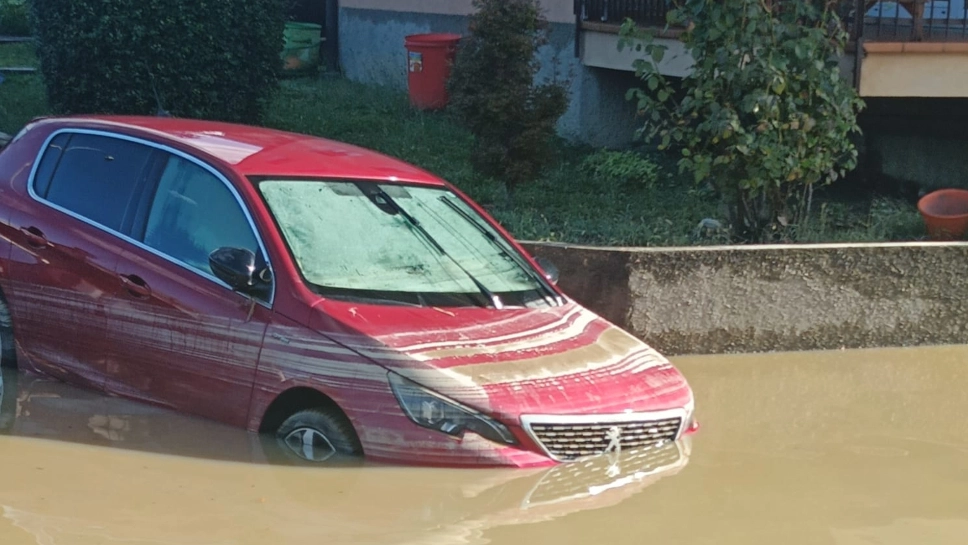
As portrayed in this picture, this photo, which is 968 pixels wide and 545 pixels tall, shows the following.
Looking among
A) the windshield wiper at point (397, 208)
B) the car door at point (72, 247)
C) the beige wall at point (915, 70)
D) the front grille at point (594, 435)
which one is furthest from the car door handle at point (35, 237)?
the beige wall at point (915, 70)

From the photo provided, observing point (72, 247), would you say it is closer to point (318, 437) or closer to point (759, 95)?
point (318, 437)

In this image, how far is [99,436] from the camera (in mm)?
6008

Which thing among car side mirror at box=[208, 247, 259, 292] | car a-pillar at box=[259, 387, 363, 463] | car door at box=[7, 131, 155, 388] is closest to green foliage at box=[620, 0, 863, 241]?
car door at box=[7, 131, 155, 388]

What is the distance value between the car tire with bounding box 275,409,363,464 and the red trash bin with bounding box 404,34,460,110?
10233 millimetres

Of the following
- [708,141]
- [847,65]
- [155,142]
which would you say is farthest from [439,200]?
[847,65]

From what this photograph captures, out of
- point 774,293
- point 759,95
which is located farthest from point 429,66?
point 774,293

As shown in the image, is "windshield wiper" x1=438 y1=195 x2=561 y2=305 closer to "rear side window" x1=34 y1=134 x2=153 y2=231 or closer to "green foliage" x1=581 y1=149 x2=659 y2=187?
"rear side window" x1=34 y1=134 x2=153 y2=231

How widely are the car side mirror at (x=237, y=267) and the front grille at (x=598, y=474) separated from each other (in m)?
1.58

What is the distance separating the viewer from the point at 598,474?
554 cm

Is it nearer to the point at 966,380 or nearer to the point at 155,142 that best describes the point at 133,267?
the point at 155,142

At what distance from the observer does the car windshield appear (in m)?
5.88

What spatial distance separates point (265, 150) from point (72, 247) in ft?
3.61

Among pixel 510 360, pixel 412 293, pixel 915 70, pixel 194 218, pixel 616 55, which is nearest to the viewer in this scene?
pixel 510 360

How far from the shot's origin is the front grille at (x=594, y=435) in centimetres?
533
